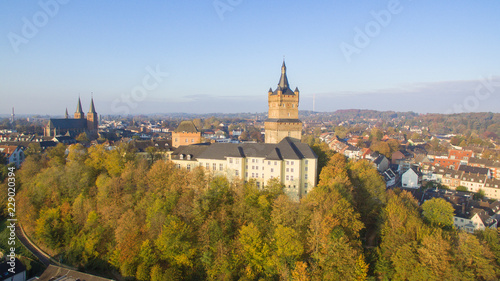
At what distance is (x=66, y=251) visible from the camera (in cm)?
3403

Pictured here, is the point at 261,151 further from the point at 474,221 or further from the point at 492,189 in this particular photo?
the point at 492,189

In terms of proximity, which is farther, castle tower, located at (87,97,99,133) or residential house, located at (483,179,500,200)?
castle tower, located at (87,97,99,133)

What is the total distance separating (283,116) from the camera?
39.9 m

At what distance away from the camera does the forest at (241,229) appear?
24.8m

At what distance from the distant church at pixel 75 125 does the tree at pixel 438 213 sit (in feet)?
313

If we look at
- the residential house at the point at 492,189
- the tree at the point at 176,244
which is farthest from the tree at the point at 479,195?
the tree at the point at 176,244

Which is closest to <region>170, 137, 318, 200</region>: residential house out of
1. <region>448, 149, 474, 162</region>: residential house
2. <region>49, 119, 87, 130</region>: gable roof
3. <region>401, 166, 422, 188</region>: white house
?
<region>401, 166, 422, 188</region>: white house

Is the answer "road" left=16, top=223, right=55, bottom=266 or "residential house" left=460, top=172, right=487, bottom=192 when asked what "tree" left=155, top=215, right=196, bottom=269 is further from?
"residential house" left=460, top=172, right=487, bottom=192

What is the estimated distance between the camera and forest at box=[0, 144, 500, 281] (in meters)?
24.8

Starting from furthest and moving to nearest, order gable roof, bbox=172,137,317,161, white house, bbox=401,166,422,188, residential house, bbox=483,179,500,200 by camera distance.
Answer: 1. white house, bbox=401,166,422,188
2. residential house, bbox=483,179,500,200
3. gable roof, bbox=172,137,317,161

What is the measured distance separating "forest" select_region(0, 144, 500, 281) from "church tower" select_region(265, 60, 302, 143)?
167 inches

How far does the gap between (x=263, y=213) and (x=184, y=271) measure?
28.3 ft

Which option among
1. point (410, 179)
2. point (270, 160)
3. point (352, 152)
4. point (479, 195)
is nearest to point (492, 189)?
point (479, 195)

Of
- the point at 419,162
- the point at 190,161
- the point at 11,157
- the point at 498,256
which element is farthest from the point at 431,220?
the point at 11,157
